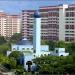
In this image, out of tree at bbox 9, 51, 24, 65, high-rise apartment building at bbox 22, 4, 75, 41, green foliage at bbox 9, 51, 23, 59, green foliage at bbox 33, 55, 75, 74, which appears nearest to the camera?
green foliage at bbox 33, 55, 75, 74

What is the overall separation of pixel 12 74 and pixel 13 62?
2.46 ft

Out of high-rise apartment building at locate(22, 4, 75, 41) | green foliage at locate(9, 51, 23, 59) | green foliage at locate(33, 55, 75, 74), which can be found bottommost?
green foliage at locate(33, 55, 75, 74)

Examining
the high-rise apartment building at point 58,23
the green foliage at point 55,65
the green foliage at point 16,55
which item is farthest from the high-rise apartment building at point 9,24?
the green foliage at point 55,65

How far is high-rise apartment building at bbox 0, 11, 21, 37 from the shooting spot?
17312 millimetres

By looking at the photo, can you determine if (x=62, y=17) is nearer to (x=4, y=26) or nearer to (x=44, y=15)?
(x=44, y=15)

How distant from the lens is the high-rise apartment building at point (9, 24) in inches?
682

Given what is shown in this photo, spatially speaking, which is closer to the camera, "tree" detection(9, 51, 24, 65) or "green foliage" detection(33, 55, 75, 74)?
"green foliage" detection(33, 55, 75, 74)

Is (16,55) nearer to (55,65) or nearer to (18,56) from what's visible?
(18,56)

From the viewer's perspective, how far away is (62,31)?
14.2 metres

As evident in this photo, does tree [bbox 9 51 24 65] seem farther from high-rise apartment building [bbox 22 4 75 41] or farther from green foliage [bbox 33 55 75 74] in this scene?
high-rise apartment building [bbox 22 4 75 41]

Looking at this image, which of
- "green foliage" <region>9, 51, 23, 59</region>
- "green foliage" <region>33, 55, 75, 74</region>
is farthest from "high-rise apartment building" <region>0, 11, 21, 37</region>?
"green foliage" <region>33, 55, 75, 74</region>

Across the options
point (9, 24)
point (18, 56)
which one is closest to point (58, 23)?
point (9, 24)

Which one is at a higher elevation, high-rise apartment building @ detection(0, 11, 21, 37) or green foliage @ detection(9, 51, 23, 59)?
high-rise apartment building @ detection(0, 11, 21, 37)

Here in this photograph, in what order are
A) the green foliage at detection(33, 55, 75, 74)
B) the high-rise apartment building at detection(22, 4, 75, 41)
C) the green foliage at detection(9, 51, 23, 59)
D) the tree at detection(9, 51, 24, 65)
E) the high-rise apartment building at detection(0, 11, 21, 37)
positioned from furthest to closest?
1. the high-rise apartment building at detection(0, 11, 21, 37)
2. the high-rise apartment building at detection(22, 4, 75, 41)
3. the green foliage at detection(9, 51, 23, 59)
4. the tree at detection(9, 51, 24, 65)
5. the green foliage at detection(33, 55, 75, 74)
